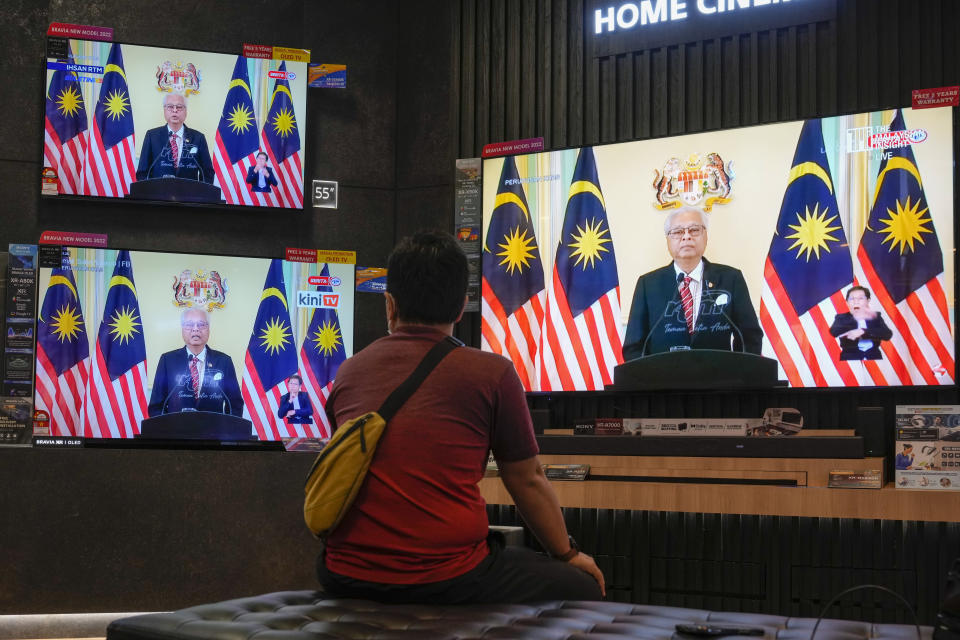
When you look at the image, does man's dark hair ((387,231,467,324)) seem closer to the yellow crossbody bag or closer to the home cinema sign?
the yellow crossbody bag

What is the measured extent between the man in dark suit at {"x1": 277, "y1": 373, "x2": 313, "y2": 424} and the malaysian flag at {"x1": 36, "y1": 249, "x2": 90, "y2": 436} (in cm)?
97

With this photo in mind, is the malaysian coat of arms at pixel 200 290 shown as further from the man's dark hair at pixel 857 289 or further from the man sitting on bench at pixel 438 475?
the man's dark hair at pixel 857 289

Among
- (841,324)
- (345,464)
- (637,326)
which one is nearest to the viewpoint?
(345,464)

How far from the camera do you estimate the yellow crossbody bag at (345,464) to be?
205cm

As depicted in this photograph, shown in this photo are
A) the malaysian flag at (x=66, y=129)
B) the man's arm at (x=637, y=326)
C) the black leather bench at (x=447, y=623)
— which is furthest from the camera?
the malaysian flag at (x=66, y=129)

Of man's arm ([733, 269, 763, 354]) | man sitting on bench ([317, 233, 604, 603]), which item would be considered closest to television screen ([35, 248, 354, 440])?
man's arm ([733, 269, 763, 354])

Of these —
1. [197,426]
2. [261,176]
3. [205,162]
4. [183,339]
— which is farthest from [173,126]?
[197,426]

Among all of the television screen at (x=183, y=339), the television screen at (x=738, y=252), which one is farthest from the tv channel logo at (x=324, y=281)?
the television screen at (x=738, y=252)

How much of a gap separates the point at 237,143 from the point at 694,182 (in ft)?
7.68

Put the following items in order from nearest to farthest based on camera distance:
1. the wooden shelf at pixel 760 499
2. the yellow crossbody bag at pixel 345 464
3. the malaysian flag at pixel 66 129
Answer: the yellow crossbody bag at pixel 345 464 < the wooden shelf at pixel 760 499 < the malaysian flag at pixel 66 129

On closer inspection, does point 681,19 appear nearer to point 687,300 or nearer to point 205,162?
point 687,300

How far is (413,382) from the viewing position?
2.13m

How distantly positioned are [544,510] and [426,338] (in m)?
0.48

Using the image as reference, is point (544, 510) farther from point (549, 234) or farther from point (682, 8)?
point (682, 8)
